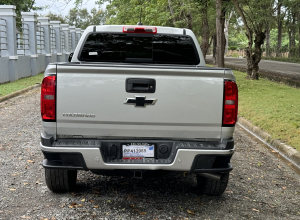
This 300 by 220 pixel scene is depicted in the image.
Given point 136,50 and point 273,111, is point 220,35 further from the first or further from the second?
point 136,50

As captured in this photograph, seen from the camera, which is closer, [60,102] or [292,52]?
[60,102]

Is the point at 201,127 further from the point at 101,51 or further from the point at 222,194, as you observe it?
the point at 101,51

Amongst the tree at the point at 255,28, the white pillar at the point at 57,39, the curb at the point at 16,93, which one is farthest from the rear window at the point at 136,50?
the white pillar at the point at 57,39

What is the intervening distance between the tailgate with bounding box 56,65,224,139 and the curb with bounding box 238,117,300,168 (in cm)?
348

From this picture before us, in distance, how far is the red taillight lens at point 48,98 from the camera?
4.02 meters

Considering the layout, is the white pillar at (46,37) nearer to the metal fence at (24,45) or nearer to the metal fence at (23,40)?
the metal fence at (24,45)

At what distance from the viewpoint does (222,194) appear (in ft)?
16.7

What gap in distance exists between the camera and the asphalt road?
4.34 m

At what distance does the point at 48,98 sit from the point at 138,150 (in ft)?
3.40

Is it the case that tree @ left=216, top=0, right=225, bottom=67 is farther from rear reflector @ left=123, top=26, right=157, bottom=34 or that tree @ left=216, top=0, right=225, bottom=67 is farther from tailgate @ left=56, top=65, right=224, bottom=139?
tailgate @ left=56, top=65, right=224, bottom=139

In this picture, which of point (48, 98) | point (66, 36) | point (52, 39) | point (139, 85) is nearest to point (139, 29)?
point (139, 85)

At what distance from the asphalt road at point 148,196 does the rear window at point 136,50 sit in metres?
1.62

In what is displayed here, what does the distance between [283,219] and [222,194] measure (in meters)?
0.90

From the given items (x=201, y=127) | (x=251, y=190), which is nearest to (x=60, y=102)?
(x=201, y=127)
